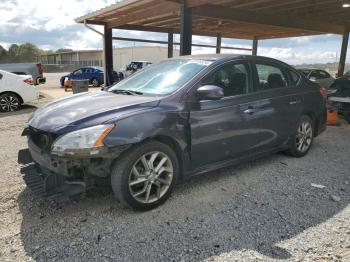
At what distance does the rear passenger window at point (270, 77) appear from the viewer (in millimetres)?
4609

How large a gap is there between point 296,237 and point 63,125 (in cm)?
237

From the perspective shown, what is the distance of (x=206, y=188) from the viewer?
4.14m

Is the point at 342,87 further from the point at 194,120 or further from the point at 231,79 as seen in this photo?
the point at 194,120

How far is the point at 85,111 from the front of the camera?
341cm

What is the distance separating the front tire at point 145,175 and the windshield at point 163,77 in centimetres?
71

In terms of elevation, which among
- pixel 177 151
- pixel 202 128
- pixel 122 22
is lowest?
pixel 177 151

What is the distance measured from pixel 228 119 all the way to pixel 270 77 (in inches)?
47.8

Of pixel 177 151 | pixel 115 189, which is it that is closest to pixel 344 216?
pixel 177 151

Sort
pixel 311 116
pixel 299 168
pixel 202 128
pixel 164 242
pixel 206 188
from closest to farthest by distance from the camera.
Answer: pixel 164 242 < pixel 202 128 < pixel 206 188 < pixel 299 168 < pixel 311 116

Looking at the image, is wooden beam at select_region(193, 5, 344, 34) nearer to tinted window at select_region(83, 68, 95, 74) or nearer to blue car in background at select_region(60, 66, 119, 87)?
blue car in background at select_region(60, 66, 119, 87)

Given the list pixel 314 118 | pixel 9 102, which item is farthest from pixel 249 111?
pixel 9 102

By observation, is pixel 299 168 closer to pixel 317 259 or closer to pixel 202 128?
pixel 202 128

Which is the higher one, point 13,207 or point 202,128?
point 202,128

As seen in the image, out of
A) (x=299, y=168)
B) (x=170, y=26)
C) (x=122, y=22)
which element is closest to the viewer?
(x=299, y=168)
